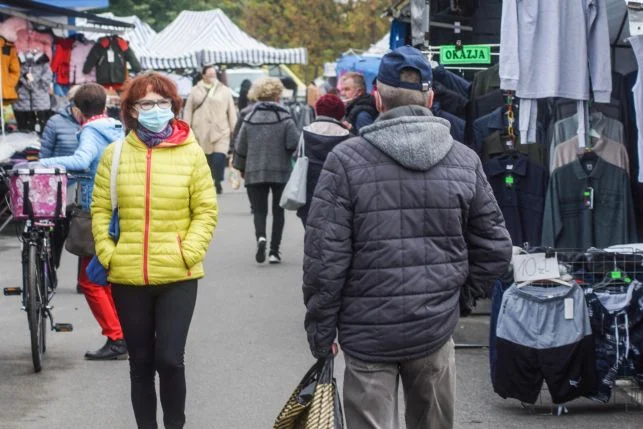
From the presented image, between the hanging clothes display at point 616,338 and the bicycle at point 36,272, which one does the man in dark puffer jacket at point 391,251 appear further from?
the bicycle at point 36,272

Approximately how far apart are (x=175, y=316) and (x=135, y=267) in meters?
0.31

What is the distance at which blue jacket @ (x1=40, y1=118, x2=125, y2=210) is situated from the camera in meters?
9.05

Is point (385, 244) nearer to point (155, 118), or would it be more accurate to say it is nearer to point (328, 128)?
point (155, 118)

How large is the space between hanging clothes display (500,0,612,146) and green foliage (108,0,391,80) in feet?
125

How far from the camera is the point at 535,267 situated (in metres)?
7.77

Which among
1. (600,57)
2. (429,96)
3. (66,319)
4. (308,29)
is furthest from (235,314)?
(308,29)

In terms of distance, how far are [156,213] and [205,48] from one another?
85.9ft

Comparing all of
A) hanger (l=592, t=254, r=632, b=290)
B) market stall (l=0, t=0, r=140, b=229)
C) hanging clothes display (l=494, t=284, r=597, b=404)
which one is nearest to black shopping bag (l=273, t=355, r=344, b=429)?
hanging clothes display (l=494, t=284, r=597, b=404)

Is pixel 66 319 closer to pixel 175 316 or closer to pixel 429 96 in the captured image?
pixel 175 316

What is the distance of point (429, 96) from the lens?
5215mm

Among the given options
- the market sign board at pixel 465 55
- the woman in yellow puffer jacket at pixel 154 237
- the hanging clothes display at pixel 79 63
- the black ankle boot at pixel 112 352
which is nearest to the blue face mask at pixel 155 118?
the woman in yellow puffer jacket at pixel 154 237

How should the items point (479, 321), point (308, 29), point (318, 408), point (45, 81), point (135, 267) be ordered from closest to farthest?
1. point (318, 408)
2. point (135, 267)
3. point (479, 321)
4. point (45, 81)
5. point (308, 29)

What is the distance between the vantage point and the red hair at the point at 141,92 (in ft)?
21.9

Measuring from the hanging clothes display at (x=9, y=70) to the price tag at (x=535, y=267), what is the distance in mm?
10901
